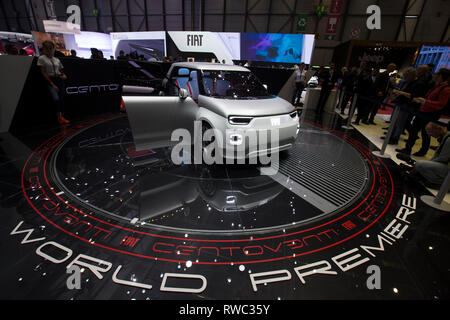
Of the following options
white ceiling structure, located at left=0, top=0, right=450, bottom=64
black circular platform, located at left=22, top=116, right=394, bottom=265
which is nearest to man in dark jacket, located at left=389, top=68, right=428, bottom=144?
black circular platform, located at left=22, top=116, right=394, bottom=265

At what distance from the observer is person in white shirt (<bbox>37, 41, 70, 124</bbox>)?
4602mm

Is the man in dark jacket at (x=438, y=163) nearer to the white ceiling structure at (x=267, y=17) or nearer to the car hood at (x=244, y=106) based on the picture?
the car hood at (x=244, y=106)

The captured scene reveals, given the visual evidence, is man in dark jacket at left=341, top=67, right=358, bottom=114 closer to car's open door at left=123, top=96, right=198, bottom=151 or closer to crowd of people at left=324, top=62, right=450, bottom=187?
crowd of people at left=324, top=62, right=450, bottom=187

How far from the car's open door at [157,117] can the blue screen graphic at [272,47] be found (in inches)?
578

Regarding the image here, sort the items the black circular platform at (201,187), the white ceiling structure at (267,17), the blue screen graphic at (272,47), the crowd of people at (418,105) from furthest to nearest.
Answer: the blue screen graphic at (272,47), the white ceiling structure at (267,17), the crowd of people at (418,105), the black circular platform at (201,187)

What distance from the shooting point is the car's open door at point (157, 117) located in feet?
10.4

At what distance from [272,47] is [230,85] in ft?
46.8

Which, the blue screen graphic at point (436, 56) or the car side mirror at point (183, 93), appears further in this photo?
the blue screen graphic at point (436, 56)

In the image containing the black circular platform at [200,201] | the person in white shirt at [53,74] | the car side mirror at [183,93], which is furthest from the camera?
the person in white shirt at [53,74]

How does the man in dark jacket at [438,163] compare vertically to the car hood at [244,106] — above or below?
below

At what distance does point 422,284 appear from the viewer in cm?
180

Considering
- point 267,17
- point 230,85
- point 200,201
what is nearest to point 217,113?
point 230,85

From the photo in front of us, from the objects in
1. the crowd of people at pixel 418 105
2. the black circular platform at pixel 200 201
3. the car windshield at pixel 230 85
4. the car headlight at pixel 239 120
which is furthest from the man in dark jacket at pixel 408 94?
the car headlight at pixel 239 120
